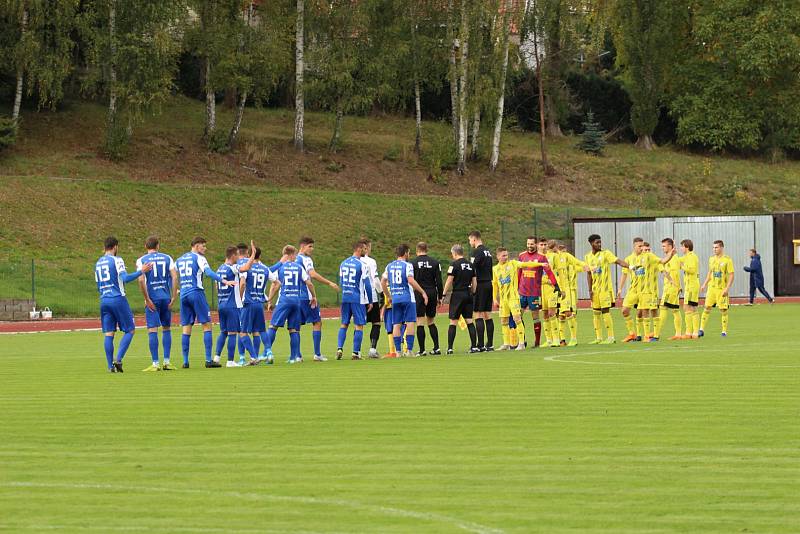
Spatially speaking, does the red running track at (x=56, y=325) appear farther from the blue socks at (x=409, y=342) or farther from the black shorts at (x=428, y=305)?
the blue socks at (x=409, y=342)

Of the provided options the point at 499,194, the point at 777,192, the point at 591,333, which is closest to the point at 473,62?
the point at 499,194

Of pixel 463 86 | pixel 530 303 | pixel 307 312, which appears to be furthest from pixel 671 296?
pixel 463 86

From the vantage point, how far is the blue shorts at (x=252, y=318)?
2175 cm

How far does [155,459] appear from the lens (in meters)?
11.0

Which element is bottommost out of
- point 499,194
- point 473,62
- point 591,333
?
point 591,333

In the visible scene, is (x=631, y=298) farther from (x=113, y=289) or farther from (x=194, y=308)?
(x=113, y=289)

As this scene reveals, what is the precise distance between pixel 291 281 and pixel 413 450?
11.0 meters

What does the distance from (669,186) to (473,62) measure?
14.6 meters

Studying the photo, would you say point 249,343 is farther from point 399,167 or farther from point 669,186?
point 669,186

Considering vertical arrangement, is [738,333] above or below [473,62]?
below

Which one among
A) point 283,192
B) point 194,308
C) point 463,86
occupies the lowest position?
point 194,308

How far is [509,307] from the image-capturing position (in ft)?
80.6

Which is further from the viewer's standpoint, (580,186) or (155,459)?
(580,186)

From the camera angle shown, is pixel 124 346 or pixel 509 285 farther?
pixel 509 285
